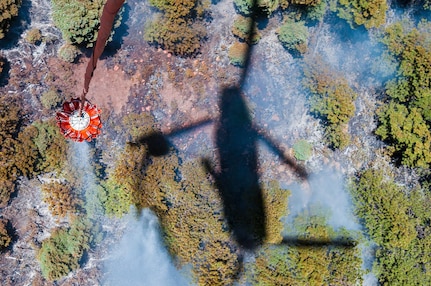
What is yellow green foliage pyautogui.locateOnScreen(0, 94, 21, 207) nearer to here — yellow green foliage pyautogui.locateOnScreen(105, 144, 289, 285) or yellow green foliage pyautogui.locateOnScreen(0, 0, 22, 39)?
yellow green foliage pyautogui.locateOnScreen(0, 0, 22, 39)

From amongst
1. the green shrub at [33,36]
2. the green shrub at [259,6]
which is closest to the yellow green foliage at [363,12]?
the green shrub at [259,6]

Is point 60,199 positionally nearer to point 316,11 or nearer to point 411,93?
point 316,11

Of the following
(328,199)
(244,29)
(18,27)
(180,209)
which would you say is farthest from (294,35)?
(18,27)

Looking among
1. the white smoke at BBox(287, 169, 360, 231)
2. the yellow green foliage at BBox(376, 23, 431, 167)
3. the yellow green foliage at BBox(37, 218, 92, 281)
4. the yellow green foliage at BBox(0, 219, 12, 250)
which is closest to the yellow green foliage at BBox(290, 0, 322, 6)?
the yellow green foliage at BBox(376, 23, 431, 167)

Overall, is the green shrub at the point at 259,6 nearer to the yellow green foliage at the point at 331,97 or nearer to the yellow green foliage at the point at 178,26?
the yellow green foliage at the point at 178,26

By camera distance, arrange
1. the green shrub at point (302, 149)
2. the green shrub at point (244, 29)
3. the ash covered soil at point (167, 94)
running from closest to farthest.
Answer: the ash covered soil at point (167, 94) < the green shrub at point (244, 29) < the green shrub at point (302, 149)

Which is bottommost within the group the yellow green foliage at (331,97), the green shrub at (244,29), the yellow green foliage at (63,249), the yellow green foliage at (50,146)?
the yellow green foliage at (63,249)
